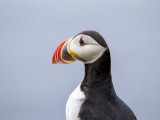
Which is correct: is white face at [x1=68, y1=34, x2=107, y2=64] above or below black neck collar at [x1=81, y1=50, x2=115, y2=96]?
above

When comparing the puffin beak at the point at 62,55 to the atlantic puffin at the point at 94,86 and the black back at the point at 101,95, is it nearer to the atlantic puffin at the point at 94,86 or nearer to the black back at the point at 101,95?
the atlantic puffin at the point at 94,86

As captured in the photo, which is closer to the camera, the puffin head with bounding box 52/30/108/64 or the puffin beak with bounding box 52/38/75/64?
the puffin head with bounding box 52/30/108/64

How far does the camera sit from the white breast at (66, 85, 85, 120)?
13.2 ft

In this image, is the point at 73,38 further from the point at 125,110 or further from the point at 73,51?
the point at 125,110

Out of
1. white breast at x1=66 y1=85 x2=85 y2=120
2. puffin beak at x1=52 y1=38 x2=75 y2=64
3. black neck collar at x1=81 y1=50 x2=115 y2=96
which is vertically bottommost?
white breast at x1=66 y1=85 x2=85 y2=120

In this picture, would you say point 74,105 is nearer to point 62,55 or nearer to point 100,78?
point 100,78

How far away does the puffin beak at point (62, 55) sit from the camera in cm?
417

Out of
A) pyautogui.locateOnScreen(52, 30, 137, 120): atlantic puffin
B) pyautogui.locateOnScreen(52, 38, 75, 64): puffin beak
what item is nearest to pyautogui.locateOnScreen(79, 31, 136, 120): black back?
pyautogui.locateOnScreen(52, 30, 137, 120): atlantic puffin

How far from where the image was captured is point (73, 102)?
405 centimetres

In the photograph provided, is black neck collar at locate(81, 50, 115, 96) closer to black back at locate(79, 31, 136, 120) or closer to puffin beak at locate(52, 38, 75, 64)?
black back at locate(79, 31, 136, 120)

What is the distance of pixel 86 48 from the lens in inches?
159

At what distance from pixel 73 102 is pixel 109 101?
20 centimetres

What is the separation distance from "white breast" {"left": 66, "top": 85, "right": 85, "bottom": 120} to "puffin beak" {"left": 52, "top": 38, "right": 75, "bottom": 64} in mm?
216

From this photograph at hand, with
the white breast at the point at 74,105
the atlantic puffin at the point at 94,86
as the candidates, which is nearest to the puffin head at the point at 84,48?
the atlantic puffin at the point at 94,86
